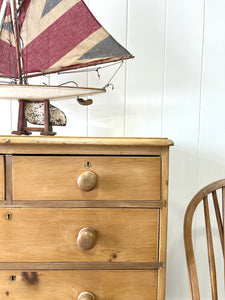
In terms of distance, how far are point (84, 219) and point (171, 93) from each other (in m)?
0.72

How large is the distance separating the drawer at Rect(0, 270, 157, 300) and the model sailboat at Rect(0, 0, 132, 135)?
445 mm

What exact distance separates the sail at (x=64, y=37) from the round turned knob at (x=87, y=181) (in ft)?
1.33

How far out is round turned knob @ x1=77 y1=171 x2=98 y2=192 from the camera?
0.73 m

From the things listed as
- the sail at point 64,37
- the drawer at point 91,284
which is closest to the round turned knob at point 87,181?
the drawer at point 91,284

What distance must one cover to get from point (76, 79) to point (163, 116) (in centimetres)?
41

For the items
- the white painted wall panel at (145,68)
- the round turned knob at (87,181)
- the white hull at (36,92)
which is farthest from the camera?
the white painted wall panel at (145,68)

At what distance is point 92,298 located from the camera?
0.76m

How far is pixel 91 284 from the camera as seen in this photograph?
0.77m

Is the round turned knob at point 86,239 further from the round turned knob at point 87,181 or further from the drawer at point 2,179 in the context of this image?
the drawer at point 2,179

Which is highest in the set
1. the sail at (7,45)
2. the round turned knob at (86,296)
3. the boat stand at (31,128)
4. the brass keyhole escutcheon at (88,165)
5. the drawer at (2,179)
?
the sail at (7,45)

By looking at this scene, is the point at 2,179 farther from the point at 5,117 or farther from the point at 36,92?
the point at 5,117

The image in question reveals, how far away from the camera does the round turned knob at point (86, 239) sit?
0.73 metres

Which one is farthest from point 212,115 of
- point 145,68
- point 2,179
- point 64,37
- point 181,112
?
point 2,179

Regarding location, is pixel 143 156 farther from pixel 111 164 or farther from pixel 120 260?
pixel 120 260
